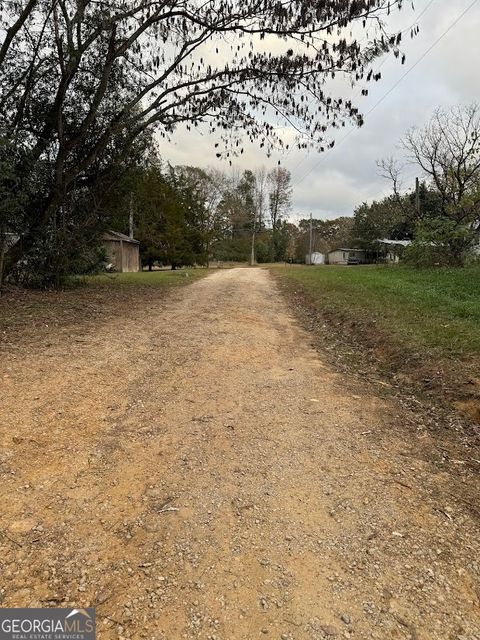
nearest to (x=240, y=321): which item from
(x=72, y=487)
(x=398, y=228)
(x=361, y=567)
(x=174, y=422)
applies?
(x=174, y=422)

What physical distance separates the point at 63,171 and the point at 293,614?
1119 cm

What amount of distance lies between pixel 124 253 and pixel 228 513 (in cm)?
2897

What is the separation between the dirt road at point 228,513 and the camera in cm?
177

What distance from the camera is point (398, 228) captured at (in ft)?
110

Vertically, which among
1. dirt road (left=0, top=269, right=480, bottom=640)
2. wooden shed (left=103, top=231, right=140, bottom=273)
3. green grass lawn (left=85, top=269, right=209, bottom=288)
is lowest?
dirt road (left=0, top=269, right=480, bottom=640)

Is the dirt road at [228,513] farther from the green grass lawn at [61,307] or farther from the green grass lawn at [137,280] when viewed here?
the green grass lawn at [137,280]

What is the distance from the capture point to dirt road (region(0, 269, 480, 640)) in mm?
1767

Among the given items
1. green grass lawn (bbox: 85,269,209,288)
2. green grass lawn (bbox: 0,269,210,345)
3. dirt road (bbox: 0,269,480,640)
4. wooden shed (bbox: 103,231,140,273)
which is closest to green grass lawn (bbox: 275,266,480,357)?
dirt road (bbox: 0,269,480,640)

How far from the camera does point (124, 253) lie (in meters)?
29.5

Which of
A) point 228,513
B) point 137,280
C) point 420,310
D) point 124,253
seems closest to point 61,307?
point 420,310

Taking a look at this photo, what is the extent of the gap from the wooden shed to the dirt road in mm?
24042

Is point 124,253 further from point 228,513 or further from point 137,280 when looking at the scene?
point 228,513

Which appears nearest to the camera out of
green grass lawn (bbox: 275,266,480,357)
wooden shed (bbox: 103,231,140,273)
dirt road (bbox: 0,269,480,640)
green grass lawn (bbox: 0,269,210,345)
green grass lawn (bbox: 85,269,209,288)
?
dirt road (bbox: 0,269,480,640)

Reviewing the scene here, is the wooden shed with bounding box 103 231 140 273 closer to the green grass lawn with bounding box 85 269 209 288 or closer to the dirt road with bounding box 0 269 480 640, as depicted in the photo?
the green grass lawn with bounding box 85 269 209 288
